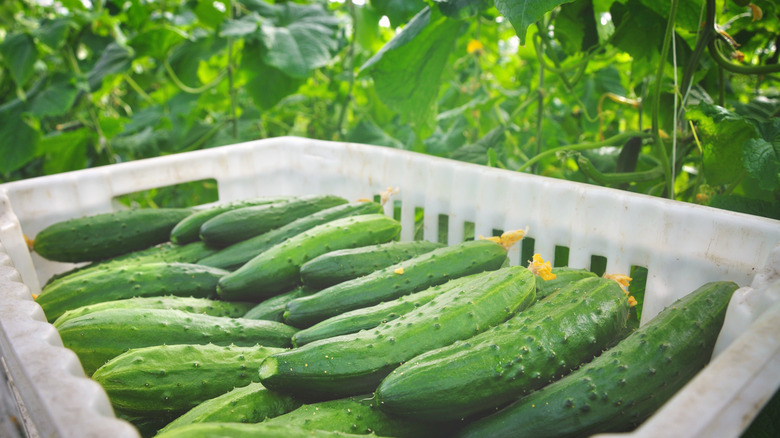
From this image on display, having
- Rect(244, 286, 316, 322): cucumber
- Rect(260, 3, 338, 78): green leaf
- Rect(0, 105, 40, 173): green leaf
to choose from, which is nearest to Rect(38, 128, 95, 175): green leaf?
Rect(0, 105, 40, 173): green leaf

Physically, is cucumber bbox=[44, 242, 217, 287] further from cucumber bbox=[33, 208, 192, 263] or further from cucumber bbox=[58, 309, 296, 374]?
cucumber bbox=[58, 309, 296, 374]

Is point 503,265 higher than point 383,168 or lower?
lower

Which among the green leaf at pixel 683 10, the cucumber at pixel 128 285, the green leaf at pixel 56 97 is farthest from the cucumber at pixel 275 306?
the green leaf at pixel 56 97

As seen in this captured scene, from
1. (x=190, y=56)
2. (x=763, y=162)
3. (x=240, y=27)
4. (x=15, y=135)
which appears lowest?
(x=15, y=135)

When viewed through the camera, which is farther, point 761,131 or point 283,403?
point 761,131

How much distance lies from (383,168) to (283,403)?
3.43ft

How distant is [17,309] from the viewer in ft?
3.20

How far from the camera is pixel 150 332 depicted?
4.00ft

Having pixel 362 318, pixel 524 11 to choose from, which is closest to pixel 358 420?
pixel 362 318

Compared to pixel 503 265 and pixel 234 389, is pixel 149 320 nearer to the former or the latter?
pixel 234 389

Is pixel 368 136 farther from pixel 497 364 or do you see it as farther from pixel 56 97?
pixel 497 364

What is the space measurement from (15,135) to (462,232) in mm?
2592

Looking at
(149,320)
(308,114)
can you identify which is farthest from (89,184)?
(308,114)

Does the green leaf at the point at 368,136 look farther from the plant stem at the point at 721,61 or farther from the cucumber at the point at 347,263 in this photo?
the plant stem at the point at 721,61
